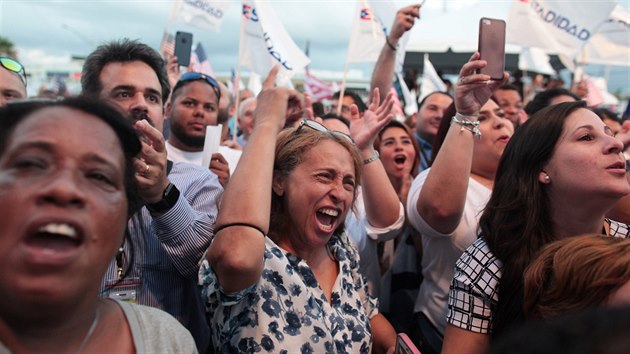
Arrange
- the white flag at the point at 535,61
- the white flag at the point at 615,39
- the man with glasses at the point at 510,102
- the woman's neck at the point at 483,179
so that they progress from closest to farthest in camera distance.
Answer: the woman's neck at the point at 483,179, the man with glasses at the point at 510,102, the white flag at the point at 615,39, the white flag at the point at 535,61

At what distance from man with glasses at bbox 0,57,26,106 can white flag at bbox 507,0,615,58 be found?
473cm

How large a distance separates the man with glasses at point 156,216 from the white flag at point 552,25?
14.4ft

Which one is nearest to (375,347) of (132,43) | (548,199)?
(548,199)

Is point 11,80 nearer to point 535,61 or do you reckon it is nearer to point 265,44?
point 265,44

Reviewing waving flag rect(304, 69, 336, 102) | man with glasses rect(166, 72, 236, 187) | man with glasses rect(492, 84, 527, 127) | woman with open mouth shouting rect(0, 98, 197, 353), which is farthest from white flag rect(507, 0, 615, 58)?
woman with open mouth shouting rect(0, 98, 197, 353)

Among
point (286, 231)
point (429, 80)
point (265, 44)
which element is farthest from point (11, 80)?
point (429, 80)

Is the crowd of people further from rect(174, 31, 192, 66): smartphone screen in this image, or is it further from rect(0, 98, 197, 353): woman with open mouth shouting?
rect(174, 31, 192, 66): smartphone screen

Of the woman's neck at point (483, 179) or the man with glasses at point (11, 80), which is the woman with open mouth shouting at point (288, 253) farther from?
the man with glasses at point (11, 80)

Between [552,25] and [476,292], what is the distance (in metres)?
4.68

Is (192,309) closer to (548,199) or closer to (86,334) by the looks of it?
(86,334)

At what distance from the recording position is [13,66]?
2.89m

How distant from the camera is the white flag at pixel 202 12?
6.02m

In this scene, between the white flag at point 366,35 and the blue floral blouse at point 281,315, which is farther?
the white flag at point 366,35

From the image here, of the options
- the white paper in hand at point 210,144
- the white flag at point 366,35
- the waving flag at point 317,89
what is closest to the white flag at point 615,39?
the white flag at point 366,35
